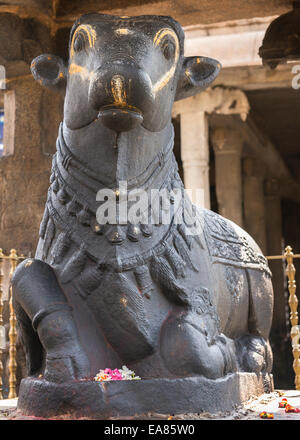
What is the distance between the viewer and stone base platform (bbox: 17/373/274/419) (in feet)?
6.36

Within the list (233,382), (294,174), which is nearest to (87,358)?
(233,382)

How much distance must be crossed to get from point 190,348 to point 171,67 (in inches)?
42.4

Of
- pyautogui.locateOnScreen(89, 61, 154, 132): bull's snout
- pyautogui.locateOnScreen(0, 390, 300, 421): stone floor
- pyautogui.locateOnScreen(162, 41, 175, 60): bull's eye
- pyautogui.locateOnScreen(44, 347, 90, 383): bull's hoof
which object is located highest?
pyautogui.locateOnScreen(162, 41, 175, 60): bull's eye

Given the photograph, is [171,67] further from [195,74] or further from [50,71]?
[50,71]

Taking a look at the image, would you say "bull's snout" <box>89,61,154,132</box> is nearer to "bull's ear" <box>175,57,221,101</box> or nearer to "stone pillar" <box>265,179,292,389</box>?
"bull's ear" <box>175,57,221,101</box>

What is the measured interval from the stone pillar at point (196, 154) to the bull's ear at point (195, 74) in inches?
199

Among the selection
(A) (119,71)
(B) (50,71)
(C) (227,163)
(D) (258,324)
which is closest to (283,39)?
(D) (258,324)

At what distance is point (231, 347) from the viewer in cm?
242

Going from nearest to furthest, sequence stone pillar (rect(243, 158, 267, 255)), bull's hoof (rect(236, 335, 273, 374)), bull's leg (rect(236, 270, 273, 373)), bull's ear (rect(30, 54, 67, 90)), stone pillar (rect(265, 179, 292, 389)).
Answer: bull's ear (rect(30, 54, 67, 90))
bull's hoof (rect(236, 335, 273, 374))
bull's leg (rect(236, 270, 273, 373))
stone pillar (rect(265, 179, 292, 389))
stone pillar (rect(243, 158, 267, 255))

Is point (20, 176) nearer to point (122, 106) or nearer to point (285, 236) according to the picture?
point (122, 106)

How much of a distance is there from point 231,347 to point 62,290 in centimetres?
73

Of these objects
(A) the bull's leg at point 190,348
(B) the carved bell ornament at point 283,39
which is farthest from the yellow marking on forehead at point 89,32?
(B) the carved bell ornament at point 283,39

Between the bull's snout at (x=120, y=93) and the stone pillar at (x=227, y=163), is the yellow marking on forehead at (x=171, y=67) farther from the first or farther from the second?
the stone pillar at (x=227, y=163)

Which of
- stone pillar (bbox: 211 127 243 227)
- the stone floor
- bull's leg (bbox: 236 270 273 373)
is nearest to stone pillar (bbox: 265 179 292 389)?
stone pillar (bbox: 211 127 243 227)
